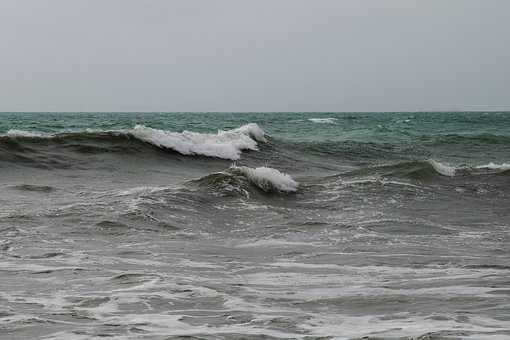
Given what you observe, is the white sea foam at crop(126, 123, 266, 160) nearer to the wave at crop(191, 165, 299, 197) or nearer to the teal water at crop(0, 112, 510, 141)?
the wave at crop(191, 165, 299, 197)

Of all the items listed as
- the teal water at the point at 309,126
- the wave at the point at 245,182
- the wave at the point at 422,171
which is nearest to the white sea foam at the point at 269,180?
the wave at the point at 245,182

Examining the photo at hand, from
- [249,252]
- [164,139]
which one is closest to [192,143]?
[164,139]

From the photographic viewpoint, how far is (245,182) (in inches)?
417

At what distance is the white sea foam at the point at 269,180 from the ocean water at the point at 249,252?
4 cm

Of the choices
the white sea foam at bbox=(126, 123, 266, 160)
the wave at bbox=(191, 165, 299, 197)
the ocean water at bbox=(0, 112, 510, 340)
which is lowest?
the ocean water at bbox=(0, 112, 510, 340)

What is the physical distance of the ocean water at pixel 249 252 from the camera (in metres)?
4.00

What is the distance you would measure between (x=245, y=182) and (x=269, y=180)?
408mm

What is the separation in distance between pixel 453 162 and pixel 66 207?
42.6 ft

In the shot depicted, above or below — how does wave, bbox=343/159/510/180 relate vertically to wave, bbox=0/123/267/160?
below

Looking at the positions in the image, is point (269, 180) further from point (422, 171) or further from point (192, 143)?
point (192, 143)

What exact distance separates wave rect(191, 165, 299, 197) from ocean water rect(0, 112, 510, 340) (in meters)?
0.03

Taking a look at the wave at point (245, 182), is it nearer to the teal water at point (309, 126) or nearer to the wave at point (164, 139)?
the wave at point (164, 139)

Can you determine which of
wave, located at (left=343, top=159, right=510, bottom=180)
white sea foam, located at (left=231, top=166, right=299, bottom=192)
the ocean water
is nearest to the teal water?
wave, located at (left=343, top=159, right=510, bottom=180)

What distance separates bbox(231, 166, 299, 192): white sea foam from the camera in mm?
10672
